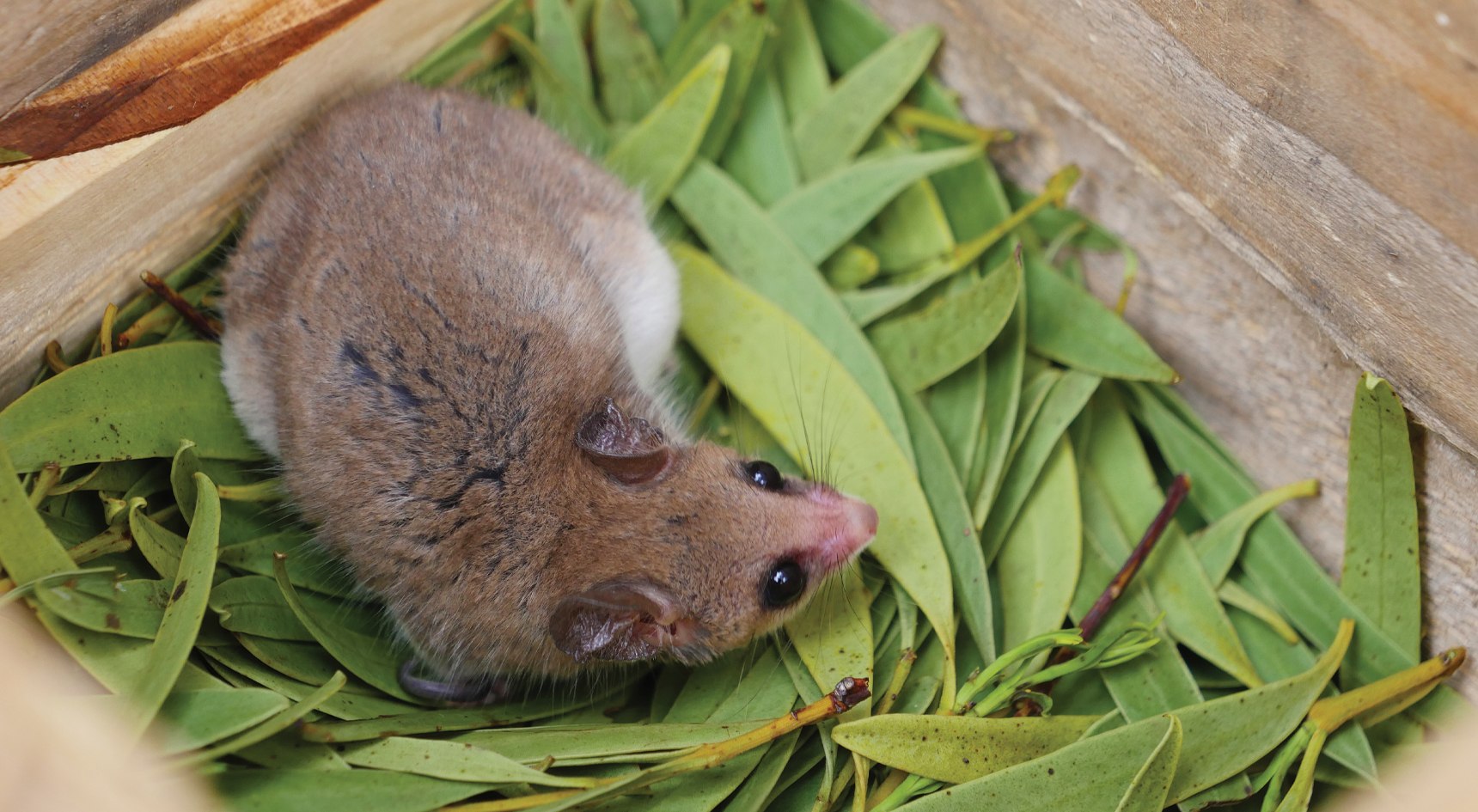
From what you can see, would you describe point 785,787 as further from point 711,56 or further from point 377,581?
point 711,56

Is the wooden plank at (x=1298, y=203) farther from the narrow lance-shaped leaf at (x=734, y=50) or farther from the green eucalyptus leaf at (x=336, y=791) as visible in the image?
the green eucalyptus leaf at (x=336, y=791)

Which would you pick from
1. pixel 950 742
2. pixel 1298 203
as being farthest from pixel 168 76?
pixel 1298 203

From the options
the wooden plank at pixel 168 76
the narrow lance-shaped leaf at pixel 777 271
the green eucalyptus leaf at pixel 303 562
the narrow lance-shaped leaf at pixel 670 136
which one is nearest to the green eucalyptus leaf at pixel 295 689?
the green eucalyptus leaf at pixel 303 562

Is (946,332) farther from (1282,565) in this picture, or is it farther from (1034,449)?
(1282,565)

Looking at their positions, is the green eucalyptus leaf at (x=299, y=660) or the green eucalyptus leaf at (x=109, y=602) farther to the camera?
the green eucalyptus leaf at (x=299, y=660)

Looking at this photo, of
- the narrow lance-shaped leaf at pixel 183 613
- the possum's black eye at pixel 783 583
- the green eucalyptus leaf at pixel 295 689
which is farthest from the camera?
the possum's black eye at pixel 783 583

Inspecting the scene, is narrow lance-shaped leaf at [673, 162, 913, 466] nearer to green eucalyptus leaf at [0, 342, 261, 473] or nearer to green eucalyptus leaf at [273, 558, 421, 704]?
green eucalyptus leaf at [273, 558, 421, 704]

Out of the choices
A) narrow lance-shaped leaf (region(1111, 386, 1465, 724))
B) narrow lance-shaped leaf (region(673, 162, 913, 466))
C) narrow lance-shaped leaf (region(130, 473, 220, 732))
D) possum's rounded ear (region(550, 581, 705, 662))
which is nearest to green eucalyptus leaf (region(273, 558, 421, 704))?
narrow lance-shaped leaf (region(130, 473, 220, 732))
